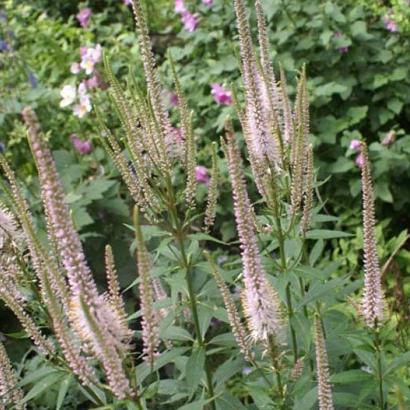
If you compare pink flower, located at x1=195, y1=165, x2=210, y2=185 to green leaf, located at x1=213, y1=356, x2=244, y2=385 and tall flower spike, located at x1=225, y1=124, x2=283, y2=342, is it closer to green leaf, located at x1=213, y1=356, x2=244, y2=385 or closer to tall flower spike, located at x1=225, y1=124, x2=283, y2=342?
green leaf, located at x1=213, y1=356, x2=244, y2=385

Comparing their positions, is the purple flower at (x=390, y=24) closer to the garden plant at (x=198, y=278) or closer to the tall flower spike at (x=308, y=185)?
the garden plant at (x=198, y=278)

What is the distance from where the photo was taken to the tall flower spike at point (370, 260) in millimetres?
2033

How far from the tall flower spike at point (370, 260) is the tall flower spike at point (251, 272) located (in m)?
0.27

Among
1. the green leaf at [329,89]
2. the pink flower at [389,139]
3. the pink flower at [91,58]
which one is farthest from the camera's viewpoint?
the pink flower at [91,58]

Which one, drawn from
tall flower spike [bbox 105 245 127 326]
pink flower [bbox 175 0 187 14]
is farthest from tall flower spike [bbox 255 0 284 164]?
pink flower [bbox 175 0 187 14]

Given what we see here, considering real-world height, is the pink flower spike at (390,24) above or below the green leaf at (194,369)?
above

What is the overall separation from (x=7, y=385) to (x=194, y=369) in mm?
592

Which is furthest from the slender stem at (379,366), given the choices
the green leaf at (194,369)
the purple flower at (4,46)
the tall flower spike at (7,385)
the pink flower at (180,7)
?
the purple flower at (4,46)

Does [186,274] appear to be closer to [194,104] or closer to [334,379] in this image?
[334,379]

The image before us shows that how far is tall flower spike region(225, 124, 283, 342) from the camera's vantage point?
175 cm

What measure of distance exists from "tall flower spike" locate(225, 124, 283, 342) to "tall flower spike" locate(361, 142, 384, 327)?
0.90 ft

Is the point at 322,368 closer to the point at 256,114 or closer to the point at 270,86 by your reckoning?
the point at 256,114

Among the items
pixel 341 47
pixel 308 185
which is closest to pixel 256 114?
pixel 308 185

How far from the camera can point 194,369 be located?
2359 mm
